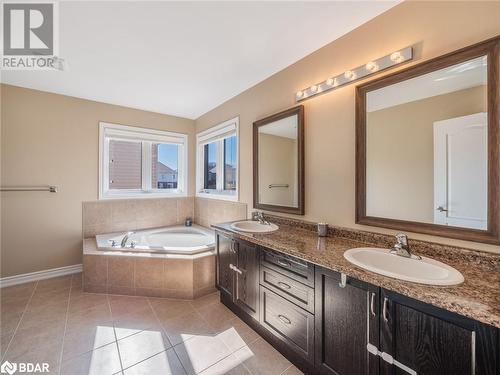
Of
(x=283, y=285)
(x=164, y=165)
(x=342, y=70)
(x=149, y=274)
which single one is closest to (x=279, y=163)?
(x=342, y=70)

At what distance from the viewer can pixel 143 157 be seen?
11.7 feet

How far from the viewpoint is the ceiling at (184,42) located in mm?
1478

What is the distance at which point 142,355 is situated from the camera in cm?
159

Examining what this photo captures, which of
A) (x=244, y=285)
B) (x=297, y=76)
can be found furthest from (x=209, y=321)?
(x=297, y=76)

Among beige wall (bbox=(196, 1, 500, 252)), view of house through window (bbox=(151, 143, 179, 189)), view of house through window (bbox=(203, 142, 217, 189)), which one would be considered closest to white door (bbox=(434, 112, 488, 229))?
beige wall (bbox=(196, 1, 500, 252))

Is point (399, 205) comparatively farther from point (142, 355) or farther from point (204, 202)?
point (204, 202)

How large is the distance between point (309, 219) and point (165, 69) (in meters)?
2.06

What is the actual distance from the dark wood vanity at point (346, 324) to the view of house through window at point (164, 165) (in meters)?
2.32

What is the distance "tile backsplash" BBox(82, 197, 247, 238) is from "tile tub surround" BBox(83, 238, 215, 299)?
0.67 m

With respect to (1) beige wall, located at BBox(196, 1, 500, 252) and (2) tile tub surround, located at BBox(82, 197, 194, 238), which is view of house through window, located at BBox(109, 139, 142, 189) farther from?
(1) beige wall, located at BBox(196, 1, 500, 252)

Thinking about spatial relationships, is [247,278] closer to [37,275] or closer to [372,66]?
[372,66]

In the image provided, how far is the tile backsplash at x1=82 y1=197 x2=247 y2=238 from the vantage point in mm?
3033

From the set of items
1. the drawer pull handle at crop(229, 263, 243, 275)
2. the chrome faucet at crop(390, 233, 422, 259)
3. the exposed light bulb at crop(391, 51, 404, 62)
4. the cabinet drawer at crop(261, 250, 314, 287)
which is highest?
the exposed light bulb at crop(391, 51, 404, 62)

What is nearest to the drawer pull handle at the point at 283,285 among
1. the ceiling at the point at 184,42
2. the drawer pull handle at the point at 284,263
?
the drawer pull handle at the point at 284,263
